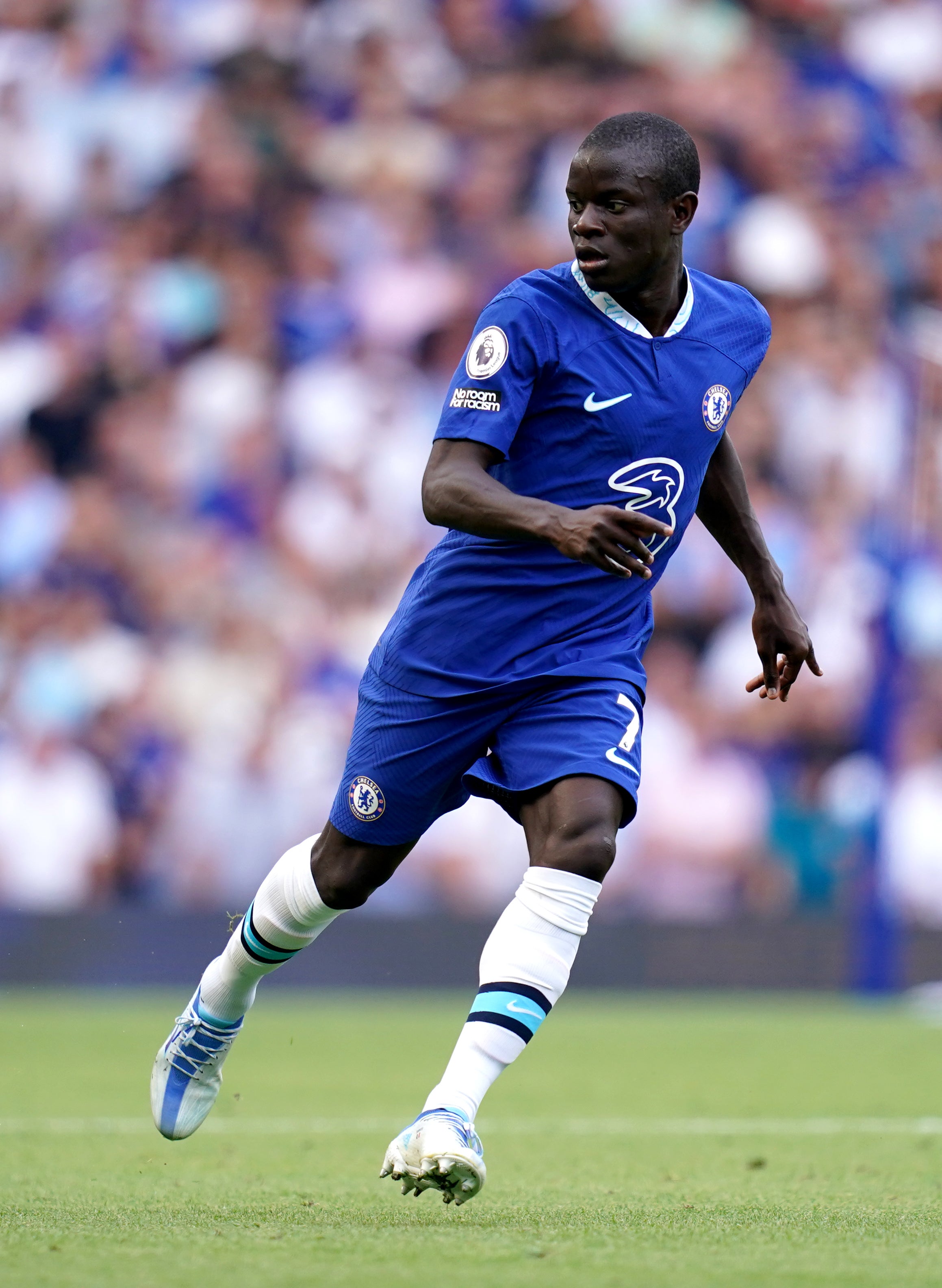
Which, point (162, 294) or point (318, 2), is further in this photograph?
point (318, 2)

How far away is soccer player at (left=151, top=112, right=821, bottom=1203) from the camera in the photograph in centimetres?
371

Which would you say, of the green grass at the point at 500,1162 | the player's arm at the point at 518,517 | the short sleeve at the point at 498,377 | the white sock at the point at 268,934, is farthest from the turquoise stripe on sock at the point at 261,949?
the short sleeve at the point at 498,377

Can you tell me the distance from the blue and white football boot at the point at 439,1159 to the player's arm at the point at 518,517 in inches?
41.5

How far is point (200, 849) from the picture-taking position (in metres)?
10.6

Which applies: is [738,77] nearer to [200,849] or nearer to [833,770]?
[833,770]

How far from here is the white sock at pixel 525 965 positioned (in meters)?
3.63

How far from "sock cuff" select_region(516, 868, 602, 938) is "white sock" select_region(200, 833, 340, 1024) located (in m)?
0.72

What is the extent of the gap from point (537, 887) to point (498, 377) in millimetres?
1024

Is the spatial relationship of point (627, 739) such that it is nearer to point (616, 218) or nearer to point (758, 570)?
point (758, 570)

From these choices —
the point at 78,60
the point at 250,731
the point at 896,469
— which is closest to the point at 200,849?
the point at 250,731

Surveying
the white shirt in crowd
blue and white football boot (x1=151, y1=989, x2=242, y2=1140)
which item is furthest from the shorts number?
the white shirt in crowd

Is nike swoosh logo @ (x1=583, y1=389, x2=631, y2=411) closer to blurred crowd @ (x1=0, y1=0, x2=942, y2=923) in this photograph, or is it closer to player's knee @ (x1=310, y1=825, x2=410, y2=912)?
player's knee @ (x1=310, y1=825, x2=410, y2=912)

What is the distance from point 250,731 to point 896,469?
4.04 m

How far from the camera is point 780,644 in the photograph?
4.44m
